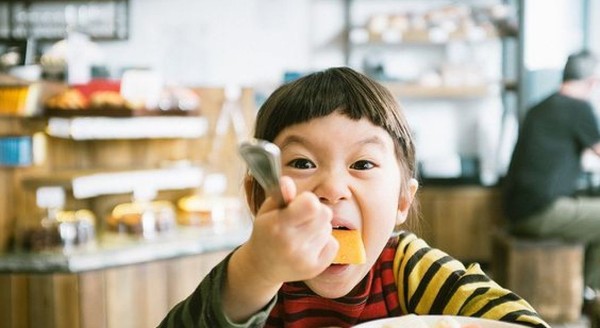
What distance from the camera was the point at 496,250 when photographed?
5043 mm

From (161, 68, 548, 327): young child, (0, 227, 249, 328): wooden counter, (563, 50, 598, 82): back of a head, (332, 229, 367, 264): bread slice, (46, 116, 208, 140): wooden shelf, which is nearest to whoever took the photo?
(161, 68, 548, 327): young child

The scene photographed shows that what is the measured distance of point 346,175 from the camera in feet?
3.17

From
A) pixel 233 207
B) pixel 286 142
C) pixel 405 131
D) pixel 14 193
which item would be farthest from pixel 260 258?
pixel 233 207

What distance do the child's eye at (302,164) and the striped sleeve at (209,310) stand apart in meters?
0.17

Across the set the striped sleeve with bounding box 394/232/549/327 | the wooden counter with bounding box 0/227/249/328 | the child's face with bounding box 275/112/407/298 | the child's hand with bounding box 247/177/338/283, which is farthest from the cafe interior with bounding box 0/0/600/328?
the child's hand with bounding box 247/177/338/283

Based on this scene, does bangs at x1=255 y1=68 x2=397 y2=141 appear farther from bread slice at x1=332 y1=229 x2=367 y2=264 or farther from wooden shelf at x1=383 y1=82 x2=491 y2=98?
wooden shelf at x1=383 y1=82 x2=491 y2=98

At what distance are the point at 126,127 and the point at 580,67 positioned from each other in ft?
9.65

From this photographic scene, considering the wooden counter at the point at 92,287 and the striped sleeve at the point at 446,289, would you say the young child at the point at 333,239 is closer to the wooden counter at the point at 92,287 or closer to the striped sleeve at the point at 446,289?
the striped sleeve at the point at 446,289

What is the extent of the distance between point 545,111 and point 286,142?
4.04 meters

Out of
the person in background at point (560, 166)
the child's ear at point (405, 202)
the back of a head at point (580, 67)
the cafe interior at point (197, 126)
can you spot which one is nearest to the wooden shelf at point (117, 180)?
the cafe interior at point (197, 126)

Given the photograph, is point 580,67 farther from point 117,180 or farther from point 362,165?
point 362,165

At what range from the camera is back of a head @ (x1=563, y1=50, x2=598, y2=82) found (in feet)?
15.3

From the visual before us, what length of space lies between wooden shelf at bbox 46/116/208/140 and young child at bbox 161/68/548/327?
111 inches

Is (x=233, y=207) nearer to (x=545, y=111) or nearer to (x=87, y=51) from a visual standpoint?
(x=87, y=51)
